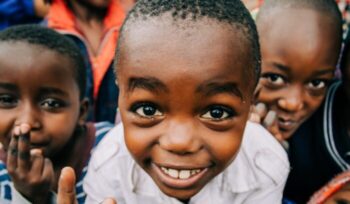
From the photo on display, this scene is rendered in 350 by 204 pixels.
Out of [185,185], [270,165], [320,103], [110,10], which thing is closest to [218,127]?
[185,185]

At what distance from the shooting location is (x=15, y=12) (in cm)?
231

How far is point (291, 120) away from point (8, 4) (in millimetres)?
1485

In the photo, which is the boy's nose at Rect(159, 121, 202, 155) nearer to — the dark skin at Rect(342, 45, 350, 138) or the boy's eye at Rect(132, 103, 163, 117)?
the boy's eye at Rect(132, 103, 163, 117)

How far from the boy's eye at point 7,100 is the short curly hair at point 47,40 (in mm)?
199

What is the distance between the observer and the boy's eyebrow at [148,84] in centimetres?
102

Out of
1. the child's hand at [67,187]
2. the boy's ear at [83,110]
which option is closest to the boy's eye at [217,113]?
the child's hand at [67,187]

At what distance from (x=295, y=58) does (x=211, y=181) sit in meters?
0.52

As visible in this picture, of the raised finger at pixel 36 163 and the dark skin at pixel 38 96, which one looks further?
the dark skin at pixel 38 96

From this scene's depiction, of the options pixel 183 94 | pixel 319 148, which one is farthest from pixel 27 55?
pixel 319 148

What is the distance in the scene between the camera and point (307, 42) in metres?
1.56

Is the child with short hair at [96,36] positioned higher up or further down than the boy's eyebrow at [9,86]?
further down

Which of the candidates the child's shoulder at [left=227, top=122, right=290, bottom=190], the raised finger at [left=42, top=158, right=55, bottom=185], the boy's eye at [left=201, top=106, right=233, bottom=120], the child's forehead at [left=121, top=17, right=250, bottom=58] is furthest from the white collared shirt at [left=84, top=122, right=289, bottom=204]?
the child's forehead at [left=121, top=17, right=250, bottom=58]

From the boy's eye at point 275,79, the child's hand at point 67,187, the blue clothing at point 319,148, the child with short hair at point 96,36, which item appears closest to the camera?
the child's hand at point 67,187

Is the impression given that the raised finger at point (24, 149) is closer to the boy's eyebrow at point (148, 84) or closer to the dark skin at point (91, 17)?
the boy's eyebrow at point (148, 84)
